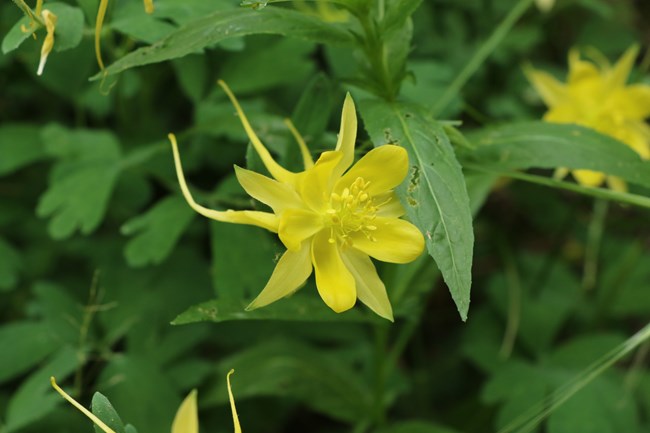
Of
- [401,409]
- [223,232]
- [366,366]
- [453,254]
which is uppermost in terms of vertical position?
[453,254]

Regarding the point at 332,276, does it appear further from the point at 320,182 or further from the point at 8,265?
the point at 8,265

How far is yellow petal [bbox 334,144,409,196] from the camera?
0.85m

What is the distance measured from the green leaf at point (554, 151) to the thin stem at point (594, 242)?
0.71 m

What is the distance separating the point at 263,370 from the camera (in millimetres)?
1376

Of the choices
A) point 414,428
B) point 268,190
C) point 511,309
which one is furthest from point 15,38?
point 511,309

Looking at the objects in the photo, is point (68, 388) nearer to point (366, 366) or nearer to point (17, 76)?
point (366, 366)

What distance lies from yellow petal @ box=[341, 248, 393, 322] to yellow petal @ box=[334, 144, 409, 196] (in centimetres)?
8

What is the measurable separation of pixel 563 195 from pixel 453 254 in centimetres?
133

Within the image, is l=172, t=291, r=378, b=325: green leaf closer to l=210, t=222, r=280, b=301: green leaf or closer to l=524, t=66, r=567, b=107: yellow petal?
l=210, t=222, r=280, b=301: green leaf

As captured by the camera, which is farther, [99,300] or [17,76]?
[17,76]

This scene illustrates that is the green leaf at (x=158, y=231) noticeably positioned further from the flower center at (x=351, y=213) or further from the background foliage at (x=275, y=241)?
the flower center at (x=351, y=213)

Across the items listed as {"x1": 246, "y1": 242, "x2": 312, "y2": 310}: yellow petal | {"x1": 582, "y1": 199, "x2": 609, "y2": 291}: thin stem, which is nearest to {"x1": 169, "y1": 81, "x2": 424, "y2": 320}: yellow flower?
{"x1": 246, "y1": 242, "x2": 312, "y2": 310}: yellow petal

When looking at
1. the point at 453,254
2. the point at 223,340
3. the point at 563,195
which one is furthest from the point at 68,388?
the point at 563,195

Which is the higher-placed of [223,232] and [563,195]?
[223,232]
